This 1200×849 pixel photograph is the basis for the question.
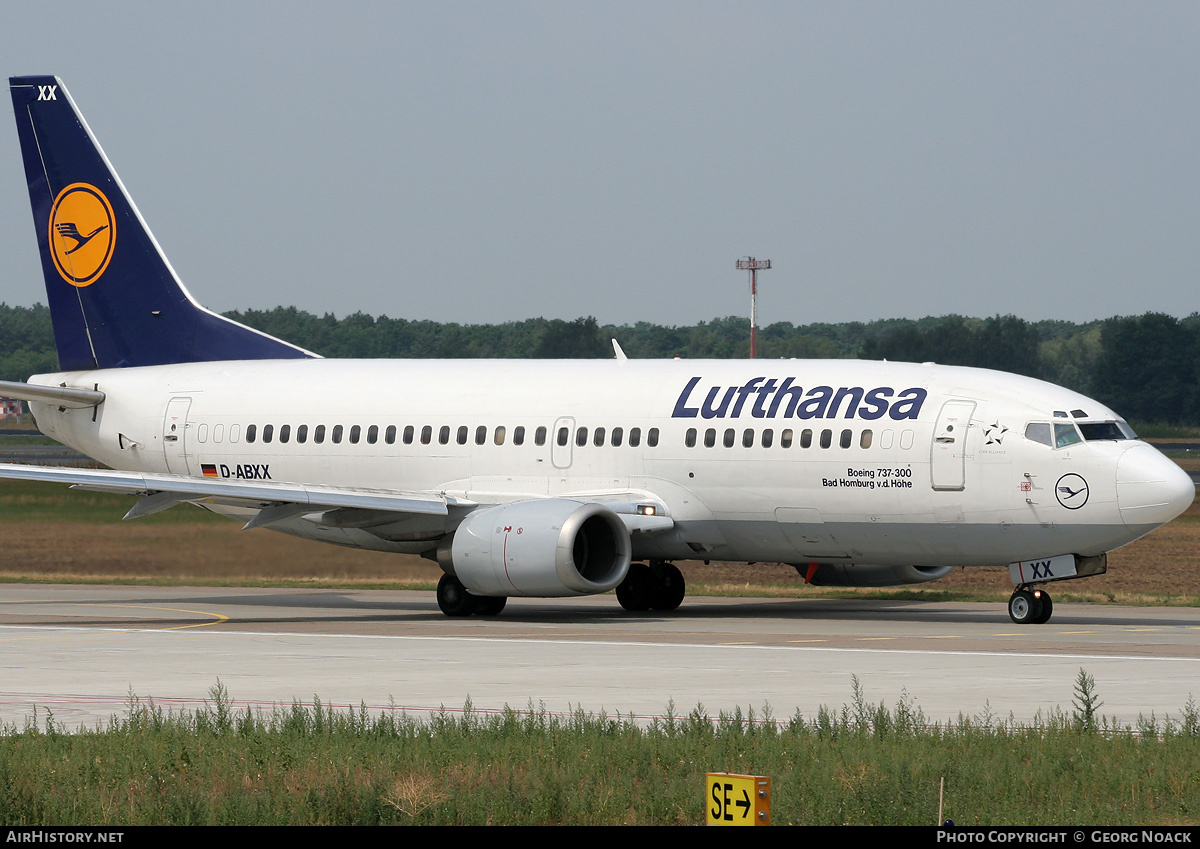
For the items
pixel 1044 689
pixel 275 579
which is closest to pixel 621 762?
pixel 1044 689

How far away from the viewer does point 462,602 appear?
30.9 m

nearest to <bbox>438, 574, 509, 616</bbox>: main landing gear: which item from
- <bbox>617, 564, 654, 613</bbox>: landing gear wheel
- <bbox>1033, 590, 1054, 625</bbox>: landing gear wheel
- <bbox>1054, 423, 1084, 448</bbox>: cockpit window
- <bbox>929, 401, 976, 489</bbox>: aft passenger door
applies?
<bbox>617, 564, 654, 613</bbox>: landing gear wheel

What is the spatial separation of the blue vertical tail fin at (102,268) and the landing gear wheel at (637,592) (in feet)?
30.3

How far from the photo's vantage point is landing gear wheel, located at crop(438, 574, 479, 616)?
3092 cm

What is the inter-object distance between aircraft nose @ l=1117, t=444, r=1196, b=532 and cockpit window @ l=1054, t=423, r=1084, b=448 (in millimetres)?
815

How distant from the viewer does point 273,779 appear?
1235cm

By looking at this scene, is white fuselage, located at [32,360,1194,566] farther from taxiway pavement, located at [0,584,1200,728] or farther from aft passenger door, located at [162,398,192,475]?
taxiway pavement, located at [0,584,1200,728]

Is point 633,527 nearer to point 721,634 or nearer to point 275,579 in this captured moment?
point 721,634

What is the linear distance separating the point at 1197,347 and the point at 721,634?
9229cm

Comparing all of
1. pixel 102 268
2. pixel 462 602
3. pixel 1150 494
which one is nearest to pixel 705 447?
pixel 462 602

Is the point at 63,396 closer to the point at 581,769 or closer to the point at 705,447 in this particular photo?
the point at 705,447

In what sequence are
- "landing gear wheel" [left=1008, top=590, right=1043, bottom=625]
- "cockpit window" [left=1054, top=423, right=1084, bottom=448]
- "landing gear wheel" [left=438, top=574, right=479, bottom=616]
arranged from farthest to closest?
"landing gear wheel" [left=438, top=574, right=479, bottom=616], "landing gear wheel" [left=1008, top=590, right=1043, bottom=625], "cockpit window" [left=1054, top=423, right=1084, bottom=448]

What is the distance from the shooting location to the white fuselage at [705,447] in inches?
1091

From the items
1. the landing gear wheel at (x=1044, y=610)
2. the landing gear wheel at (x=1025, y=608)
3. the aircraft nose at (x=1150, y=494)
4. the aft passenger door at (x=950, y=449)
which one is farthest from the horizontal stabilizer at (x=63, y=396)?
the aircraft nose at (x=1150, y=494)
